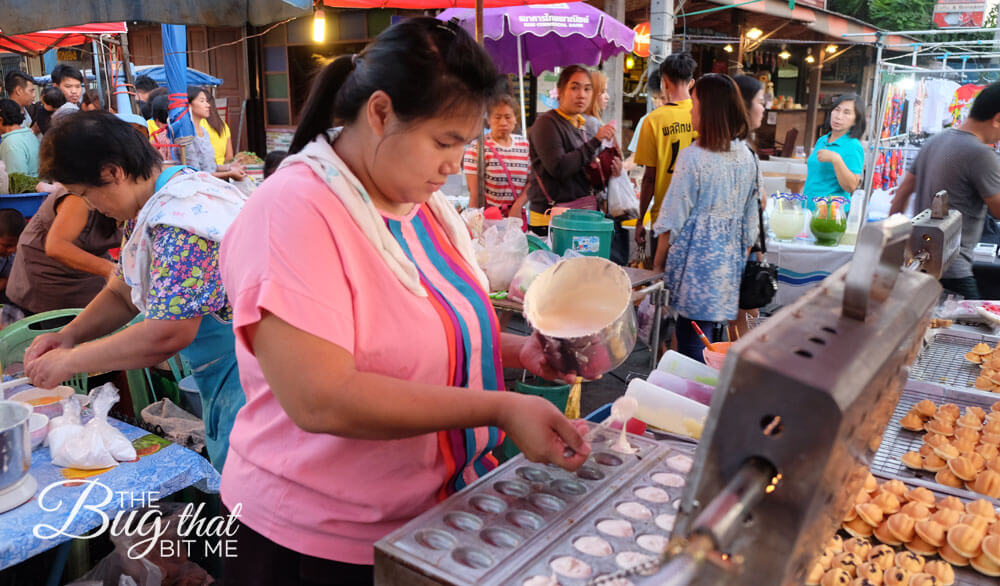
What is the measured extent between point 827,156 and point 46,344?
17.1ft

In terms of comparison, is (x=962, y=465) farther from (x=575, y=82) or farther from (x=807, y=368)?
(x=575, y=82)

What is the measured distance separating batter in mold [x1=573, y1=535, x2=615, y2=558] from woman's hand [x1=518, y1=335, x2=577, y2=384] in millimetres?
343

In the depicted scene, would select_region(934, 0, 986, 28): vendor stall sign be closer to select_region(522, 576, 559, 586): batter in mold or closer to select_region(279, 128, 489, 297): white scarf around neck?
select_region(279, 128, 489, 297): white scarf around neck

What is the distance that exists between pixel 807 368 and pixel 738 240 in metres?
3.67

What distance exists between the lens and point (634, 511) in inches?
44.1

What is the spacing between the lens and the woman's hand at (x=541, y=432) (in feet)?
3.58

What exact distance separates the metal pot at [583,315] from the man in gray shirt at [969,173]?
3.03m

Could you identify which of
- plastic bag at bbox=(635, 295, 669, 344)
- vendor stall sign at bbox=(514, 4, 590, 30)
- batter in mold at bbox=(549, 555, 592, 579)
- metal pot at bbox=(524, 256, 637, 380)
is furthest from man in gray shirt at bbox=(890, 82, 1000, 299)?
vendor stall sign at bbox=(514, 4, 590, 30)

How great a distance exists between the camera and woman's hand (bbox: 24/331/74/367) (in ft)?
6.86

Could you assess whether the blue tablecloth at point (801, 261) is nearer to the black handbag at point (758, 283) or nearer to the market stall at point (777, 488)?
the black handbag at point (758, 283)

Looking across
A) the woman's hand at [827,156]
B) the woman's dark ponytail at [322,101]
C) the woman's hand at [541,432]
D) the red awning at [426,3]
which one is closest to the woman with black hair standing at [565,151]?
the red awning at [426,3]

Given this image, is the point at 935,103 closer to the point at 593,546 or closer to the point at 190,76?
the point at 593,546

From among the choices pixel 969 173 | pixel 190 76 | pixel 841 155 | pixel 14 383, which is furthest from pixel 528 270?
pixel 190 76

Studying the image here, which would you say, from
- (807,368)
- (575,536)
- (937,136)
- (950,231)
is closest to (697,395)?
(575,536)
